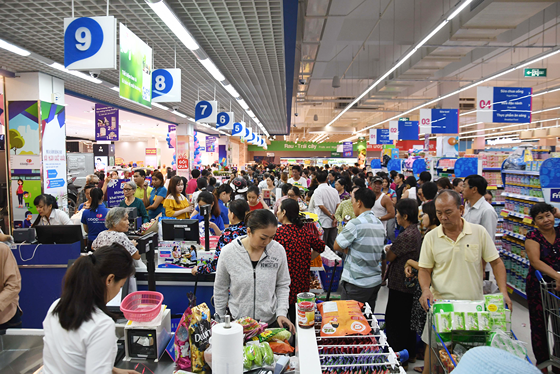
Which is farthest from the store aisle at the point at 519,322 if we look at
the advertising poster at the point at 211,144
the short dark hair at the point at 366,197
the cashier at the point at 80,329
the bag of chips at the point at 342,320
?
the advertising poster at the point at 211,144

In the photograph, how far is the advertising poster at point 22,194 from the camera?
26.0 ft

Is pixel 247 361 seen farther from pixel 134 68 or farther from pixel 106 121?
pixel 106 121

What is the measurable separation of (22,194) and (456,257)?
861cm

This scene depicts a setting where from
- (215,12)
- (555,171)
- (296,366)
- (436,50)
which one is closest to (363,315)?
(296,366)

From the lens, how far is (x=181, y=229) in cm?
388

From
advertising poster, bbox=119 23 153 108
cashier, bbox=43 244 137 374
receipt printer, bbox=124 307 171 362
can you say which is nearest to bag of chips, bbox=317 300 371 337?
receipt printer, bbox=124 307 171 362

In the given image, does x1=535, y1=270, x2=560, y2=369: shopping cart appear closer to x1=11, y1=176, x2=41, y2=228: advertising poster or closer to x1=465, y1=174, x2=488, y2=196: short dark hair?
x1=465, y1=174, x2=488, y2=196: short dark hair

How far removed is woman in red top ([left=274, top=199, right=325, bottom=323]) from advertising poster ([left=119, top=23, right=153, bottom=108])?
3.11 m

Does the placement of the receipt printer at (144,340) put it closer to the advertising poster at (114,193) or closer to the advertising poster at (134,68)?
the advertising poster at (134,68)

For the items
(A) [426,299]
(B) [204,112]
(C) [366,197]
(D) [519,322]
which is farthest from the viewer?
(B) [204,112]

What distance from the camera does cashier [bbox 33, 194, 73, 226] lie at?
4.77m

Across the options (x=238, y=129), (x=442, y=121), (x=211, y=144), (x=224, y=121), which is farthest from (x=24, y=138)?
(x=211, y=144)

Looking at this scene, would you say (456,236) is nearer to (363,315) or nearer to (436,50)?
(363,315)

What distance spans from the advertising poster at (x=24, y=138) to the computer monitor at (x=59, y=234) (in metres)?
4.56
